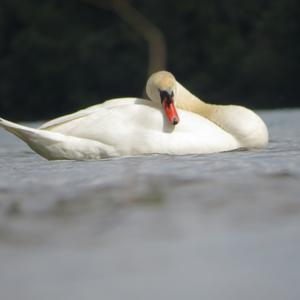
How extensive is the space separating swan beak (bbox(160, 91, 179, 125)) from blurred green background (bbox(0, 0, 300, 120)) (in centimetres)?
1247

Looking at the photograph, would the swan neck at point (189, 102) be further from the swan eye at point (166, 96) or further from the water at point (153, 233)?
the water at point (153, 233)

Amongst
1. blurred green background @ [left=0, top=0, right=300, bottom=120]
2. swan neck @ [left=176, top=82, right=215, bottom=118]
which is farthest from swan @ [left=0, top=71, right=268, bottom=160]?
blurred green background @ [left=0, top=0, right=300, bottom=120]

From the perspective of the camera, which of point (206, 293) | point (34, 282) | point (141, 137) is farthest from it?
point (141, 137)

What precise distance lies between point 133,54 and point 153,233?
54.4 ft

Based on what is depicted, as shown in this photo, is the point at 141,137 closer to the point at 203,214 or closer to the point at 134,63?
the point at 203,214

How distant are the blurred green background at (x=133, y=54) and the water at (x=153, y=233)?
1403 centimetres

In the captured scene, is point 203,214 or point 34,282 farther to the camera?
point 203,214

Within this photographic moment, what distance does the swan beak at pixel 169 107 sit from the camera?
4.42 m

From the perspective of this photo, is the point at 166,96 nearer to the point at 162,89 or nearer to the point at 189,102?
the point at 162,89

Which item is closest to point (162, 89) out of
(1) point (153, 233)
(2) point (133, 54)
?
(1) point (153, 233)

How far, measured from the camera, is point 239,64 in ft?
58.7

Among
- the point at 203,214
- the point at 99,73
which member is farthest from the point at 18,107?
the point at 203,214

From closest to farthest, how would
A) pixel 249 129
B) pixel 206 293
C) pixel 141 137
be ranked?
1. pixel 206 293
2. pixel 141 137
3. pixel 249 129

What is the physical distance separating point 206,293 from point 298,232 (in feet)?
1.62
